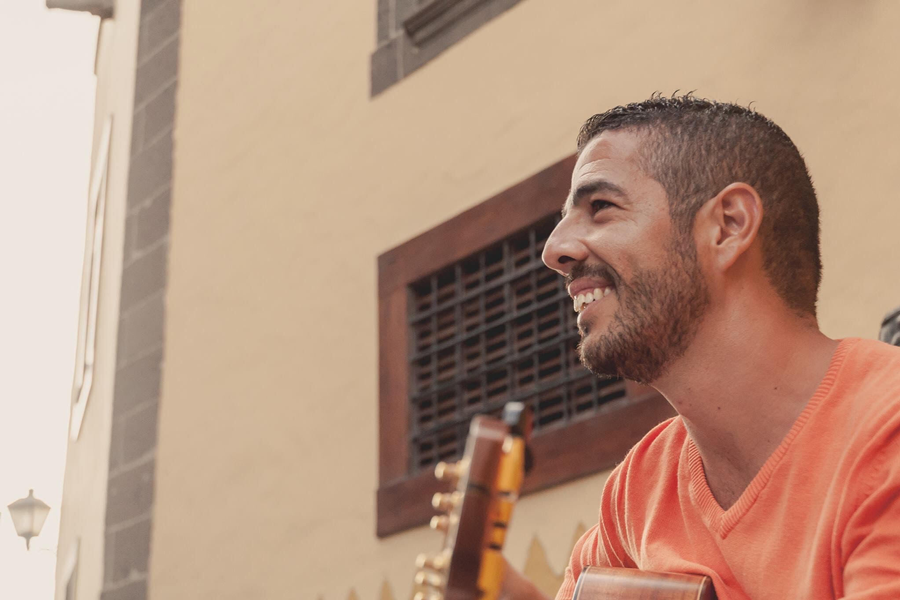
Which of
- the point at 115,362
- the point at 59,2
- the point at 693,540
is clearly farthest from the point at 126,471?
the point at 693,540

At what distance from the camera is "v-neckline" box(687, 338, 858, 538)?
6.59 feet

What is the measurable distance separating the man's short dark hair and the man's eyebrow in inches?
2.9

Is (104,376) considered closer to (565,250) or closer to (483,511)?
(565,250)

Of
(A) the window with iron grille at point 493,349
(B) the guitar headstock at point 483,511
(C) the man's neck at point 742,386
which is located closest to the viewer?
(B) the guitar headstock at point 483,511

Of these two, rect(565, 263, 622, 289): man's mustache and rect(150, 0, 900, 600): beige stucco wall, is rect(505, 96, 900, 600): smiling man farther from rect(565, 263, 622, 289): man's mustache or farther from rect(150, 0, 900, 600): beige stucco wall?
rect(150, 0, 900, 600): beige stucco wall

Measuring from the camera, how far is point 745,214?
225 cm

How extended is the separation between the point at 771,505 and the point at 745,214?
522mm

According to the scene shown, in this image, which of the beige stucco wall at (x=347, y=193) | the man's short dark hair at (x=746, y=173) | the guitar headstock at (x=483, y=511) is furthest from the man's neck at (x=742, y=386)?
the beige stucco wall at (x=347, y=193)

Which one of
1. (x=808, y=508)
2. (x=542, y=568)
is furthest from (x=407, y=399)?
(x=808, y=508)

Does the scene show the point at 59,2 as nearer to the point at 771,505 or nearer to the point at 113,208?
the point at 113,208

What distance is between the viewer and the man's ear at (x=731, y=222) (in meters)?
2.22

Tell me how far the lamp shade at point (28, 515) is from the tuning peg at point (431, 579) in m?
12.0

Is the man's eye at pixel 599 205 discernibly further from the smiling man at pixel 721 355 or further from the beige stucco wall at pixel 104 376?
the beige stucco wall at pixel 104 376

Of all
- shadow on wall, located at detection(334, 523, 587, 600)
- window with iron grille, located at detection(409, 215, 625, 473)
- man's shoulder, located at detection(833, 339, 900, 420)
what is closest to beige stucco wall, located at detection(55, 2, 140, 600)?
window with iron grille, located at detection(409, 215, 625, 473)
